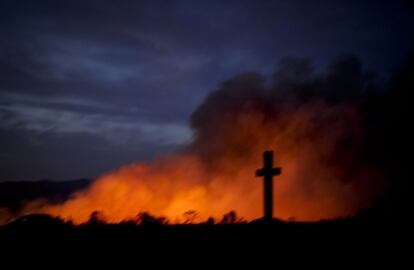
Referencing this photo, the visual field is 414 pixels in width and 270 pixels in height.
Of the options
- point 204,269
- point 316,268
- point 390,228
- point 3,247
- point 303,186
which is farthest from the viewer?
point 303,186

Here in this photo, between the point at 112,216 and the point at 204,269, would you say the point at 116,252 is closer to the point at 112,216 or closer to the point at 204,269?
the point at 204,269

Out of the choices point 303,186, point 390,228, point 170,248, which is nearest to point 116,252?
point 170,248

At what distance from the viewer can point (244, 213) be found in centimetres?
3133

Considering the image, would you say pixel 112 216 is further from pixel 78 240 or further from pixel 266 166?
pixel 78 240

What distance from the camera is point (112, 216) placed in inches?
1170

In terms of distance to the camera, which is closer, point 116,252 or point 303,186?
point 116,252

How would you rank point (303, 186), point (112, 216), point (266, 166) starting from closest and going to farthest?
1. point (266, 166)
2. point (112, 216)
3. point (303, 186)

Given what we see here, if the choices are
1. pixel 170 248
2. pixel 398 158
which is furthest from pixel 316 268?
pixel 398 158

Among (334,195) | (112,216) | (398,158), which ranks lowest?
(112,216)

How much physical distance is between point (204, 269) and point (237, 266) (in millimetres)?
703

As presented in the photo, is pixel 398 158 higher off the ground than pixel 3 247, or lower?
higher

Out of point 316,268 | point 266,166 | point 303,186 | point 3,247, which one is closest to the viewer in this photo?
point 316,268

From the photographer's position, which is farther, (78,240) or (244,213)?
(244,213)

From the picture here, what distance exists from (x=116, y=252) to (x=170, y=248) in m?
1.25
